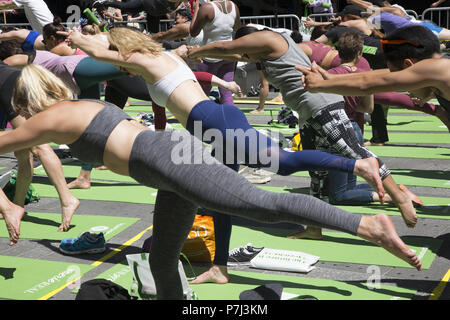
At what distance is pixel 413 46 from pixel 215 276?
2.21 meters

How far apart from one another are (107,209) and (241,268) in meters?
2.32

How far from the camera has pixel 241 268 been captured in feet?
18.1

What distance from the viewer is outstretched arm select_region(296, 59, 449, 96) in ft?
15.0

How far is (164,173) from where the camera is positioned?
3678 millimetres

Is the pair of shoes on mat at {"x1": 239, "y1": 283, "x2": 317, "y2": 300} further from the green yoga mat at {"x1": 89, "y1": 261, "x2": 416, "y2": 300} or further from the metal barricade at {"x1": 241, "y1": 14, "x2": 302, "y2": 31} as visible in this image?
the metal barricade at {"x1": 241, "y1": 14, "x2": 302, "y2": 31}

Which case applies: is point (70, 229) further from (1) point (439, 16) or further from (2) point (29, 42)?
(1) point (439, 16)

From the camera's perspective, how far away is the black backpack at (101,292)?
13.4 ft

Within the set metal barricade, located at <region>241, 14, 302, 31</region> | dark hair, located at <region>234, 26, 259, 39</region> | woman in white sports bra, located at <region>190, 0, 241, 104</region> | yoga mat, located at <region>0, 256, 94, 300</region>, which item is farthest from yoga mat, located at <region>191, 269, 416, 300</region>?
metal barricade, located at <region>241, 14, 302, 31</region>

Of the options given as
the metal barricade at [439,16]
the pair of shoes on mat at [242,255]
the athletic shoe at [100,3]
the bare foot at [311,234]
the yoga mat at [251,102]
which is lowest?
the yoga mat at [251,102]

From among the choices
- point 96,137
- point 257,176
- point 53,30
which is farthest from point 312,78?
point 53,30

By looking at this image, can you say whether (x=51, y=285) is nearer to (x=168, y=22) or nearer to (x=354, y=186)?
(x=354, y=186)

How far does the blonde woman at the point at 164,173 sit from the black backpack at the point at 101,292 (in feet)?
0.86

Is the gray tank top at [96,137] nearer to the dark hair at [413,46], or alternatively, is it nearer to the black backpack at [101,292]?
the black backpack at [101,292]

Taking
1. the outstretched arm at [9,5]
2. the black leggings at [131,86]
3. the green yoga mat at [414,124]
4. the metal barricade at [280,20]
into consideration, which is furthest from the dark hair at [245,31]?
the metal barricade at [280,20]
